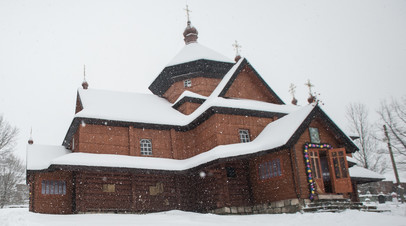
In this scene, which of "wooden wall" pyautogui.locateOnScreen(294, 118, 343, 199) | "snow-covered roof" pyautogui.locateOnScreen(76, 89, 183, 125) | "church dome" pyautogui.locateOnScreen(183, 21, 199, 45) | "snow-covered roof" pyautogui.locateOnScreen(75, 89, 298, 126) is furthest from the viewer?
"church dome" pyautogui.locateOnScreen(183, 21, 199, 45)

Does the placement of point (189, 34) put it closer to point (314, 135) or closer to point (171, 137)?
point (171, 137)

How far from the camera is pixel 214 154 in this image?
56.7 feet

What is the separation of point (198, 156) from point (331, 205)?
704 centimetres

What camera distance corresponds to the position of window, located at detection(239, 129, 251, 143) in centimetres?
1972

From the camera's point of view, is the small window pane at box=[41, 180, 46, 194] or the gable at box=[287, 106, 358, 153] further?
the small window pane at box=[41, 180, 46, 194]

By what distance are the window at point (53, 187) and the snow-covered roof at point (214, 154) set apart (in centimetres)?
213

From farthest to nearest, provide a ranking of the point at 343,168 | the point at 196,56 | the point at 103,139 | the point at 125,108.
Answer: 1. the point at 196,56
2. the point at 125,108
3. the point at 103,139
4. the point at 343,168

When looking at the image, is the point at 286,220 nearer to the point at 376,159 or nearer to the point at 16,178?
the point at 376,159

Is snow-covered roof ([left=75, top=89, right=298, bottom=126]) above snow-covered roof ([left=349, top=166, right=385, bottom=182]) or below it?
above

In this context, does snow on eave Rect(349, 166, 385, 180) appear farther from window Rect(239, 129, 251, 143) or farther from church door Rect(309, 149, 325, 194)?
window Rect(239, 129, 251, 143)

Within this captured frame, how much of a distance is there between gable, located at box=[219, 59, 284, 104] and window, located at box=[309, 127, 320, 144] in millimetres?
4884

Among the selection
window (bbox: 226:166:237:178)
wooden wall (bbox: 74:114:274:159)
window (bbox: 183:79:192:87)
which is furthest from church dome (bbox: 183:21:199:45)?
window (bbox: 226:166:237:178)

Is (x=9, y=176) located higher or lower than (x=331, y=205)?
higher

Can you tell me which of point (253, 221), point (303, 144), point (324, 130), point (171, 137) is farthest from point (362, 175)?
point (171, 137)
